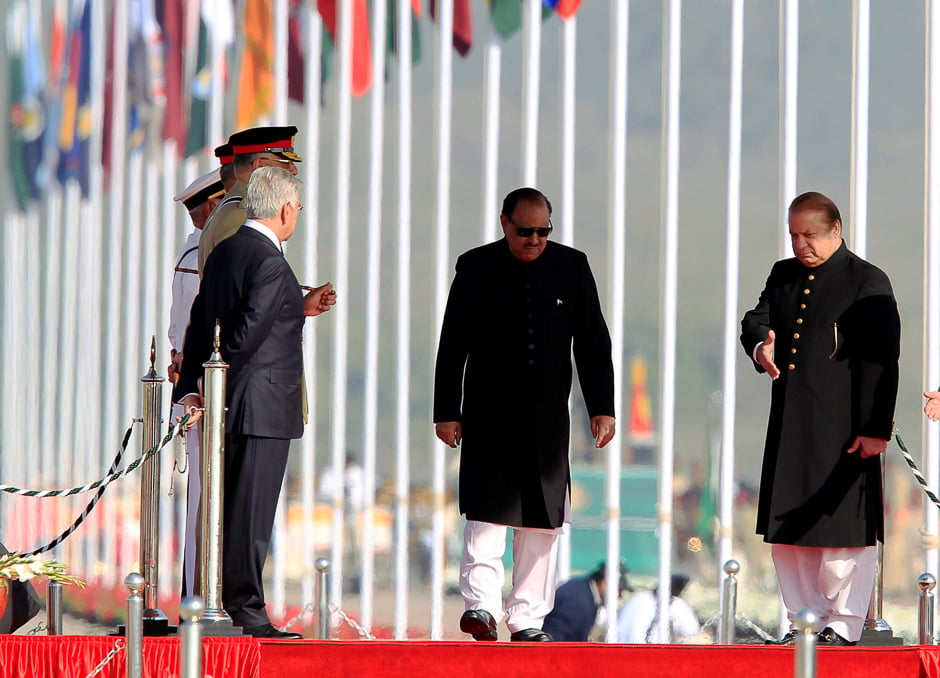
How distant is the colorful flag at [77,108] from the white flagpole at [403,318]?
6.81 feet

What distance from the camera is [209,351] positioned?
405cm

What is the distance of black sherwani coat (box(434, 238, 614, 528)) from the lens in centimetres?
417

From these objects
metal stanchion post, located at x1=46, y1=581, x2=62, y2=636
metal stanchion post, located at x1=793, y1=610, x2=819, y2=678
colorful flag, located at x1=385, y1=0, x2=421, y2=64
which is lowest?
metal stanchion post, located at x1=46, y1=581, x2=62, y2=636

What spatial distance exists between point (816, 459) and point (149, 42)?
4690 mm

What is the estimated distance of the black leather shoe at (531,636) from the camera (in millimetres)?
3957

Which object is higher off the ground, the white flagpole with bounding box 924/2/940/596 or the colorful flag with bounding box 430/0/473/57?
the colorful flag with bounding box 430/0/473/57

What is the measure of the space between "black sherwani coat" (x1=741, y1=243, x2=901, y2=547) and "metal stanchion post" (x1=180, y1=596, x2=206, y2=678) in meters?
1.72

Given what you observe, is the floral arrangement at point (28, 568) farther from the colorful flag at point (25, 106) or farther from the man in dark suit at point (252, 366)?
the colorful flag at point (25, 106)

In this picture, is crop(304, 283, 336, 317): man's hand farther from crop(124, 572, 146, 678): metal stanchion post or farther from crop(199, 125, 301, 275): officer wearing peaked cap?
crop(124, 572, 146, 678): metal stanchion post

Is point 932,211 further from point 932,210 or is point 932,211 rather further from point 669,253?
point 669,253

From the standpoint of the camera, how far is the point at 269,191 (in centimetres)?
408

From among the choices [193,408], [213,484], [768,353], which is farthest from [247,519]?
[768,353]

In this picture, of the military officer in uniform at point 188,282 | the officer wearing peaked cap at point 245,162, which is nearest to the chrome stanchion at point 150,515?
the military officer in uniform at point 188,282

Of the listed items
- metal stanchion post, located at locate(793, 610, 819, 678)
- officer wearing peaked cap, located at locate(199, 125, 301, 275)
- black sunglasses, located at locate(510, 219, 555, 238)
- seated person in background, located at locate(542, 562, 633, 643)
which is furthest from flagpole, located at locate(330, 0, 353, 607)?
metal stanchion post, located at locate(793, 610, 819, 678)
